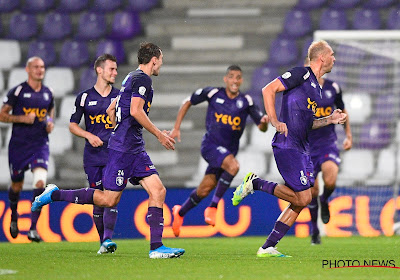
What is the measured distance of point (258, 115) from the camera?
10.2 metres

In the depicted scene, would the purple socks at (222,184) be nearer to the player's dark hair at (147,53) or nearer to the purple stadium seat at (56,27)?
the player's dark hair at (147,53)

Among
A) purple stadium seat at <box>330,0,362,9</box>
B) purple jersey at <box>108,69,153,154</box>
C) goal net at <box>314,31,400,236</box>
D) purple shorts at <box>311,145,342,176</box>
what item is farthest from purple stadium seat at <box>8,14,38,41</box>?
purple jersey at <box>108,69,153,154</box>

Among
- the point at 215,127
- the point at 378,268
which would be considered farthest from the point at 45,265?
the point at 215,127

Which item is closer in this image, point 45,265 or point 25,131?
point 45,265

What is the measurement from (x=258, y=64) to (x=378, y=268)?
830 cm

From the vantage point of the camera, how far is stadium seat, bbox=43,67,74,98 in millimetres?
14086

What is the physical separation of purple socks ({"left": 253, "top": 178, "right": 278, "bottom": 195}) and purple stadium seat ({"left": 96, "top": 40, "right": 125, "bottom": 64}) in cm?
726

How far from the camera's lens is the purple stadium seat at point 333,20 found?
14477 millimetres

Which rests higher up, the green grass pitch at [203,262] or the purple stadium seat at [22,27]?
the purple stadium seat at [22,27]

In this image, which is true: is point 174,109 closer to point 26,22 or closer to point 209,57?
point 209,57

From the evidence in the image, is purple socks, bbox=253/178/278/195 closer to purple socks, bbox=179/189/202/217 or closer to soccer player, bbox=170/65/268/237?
soccer player, bbox=170/65/268/237

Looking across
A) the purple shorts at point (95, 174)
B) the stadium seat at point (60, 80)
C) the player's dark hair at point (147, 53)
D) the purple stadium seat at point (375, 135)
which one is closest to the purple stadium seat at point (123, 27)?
the stadium seat at point (60, 80)

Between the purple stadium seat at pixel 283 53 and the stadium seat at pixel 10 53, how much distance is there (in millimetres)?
4404

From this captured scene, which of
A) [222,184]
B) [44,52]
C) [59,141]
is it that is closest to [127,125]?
[222,184]
